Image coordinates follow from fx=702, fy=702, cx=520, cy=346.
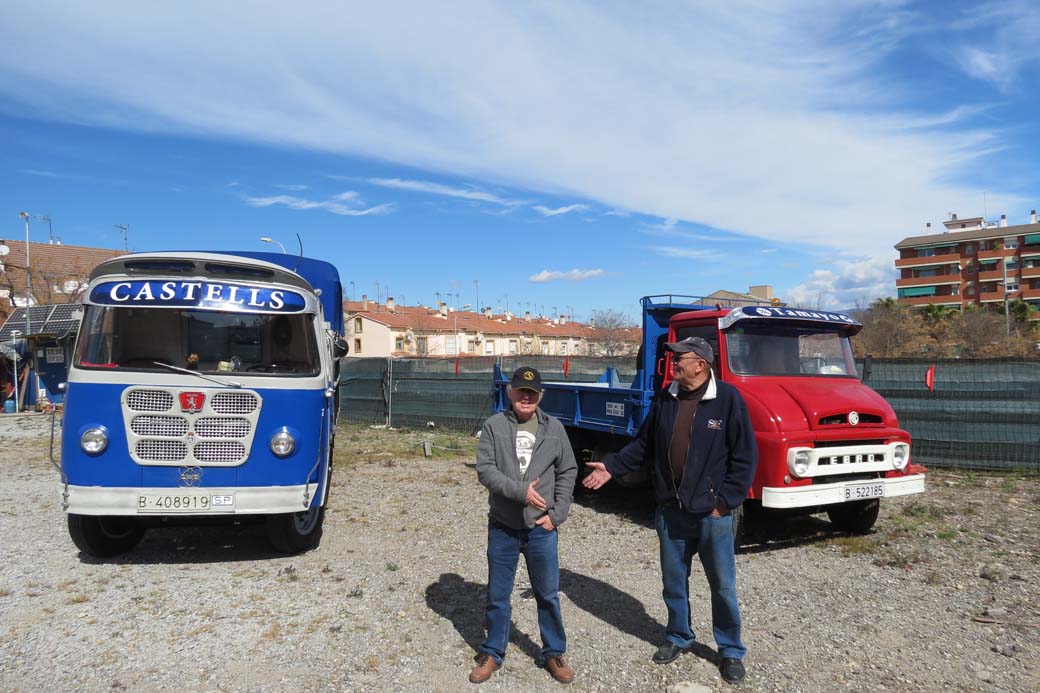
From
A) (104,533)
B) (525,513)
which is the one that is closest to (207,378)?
(104,533)

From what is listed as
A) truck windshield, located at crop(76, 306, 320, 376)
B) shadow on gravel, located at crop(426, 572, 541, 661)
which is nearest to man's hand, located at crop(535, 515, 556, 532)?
shadow on gravel, located at crop(426, 572, 541, 661)

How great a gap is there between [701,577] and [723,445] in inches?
94.3

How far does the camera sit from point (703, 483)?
3945 millimetres

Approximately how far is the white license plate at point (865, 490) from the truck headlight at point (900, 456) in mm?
302

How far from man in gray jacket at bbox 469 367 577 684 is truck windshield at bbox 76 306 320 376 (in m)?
2.74

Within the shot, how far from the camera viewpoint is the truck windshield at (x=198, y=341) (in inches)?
229

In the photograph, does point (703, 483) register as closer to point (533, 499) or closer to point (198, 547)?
point (533, 499)

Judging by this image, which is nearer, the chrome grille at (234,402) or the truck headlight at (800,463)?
the chrome grille at (234,402)

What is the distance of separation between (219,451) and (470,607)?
239cm

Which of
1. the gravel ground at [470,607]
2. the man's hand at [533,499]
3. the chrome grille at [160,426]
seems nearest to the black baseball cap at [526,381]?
the man's hand at [533,499]

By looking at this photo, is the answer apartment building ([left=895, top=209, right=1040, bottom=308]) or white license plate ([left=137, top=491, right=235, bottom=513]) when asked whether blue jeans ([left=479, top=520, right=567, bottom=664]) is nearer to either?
white license plate ([left=137, top=491, right=235, bottom=513])

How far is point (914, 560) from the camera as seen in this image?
245 inches

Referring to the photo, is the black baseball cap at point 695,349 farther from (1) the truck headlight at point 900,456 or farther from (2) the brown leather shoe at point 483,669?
(1) the truck headlight at point 900,456

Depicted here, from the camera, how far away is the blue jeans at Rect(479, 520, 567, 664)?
13.0ft
